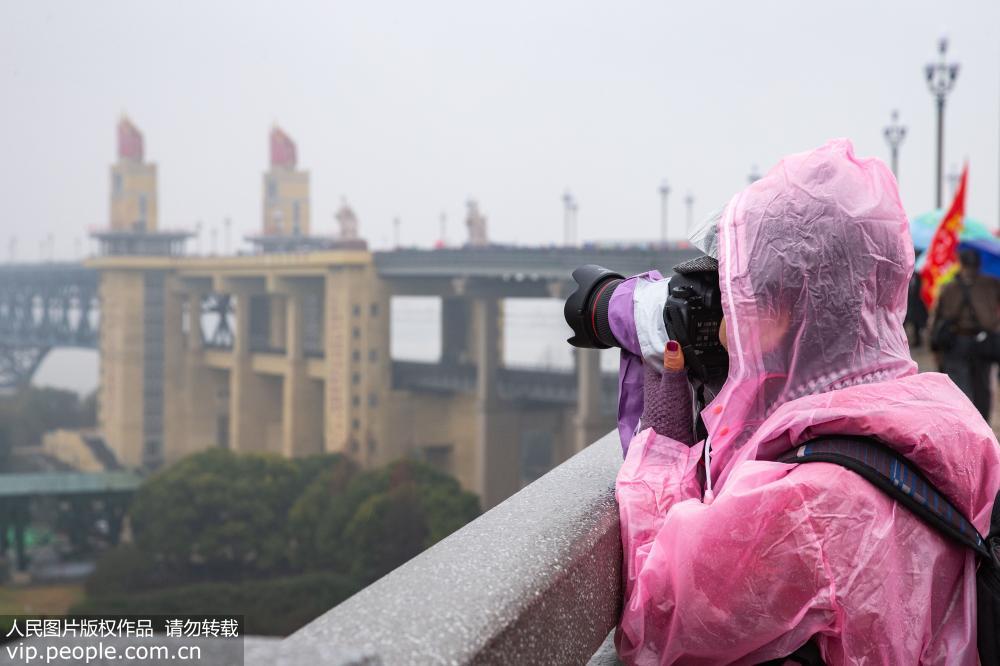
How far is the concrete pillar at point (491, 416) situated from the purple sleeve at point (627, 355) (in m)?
33.5

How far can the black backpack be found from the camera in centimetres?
110

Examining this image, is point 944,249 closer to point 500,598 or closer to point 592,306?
point 592,306

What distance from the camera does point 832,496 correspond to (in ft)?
3.53

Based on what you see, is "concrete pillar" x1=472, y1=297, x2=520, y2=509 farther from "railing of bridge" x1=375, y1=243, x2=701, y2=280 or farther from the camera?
the camera

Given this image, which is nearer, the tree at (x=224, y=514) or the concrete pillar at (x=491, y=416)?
the concrete pillar at (x=491, y=416)

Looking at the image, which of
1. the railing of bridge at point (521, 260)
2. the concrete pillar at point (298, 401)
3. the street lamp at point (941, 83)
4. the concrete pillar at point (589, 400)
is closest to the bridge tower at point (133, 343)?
the concrete pillar at point (298, 401)

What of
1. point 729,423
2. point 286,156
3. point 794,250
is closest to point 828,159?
point 794,250

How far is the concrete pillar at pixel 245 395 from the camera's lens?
45.9 m

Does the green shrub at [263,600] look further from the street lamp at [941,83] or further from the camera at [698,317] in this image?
the camera at [698,317]

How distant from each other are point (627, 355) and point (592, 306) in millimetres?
91

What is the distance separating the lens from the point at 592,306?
5.21 ft

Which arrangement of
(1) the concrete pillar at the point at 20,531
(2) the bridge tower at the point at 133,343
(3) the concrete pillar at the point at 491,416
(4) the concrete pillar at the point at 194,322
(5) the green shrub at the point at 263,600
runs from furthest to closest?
(4) the concrete pillar at the point at 194,322
(2) the bridge tower at the point at 133,343
(1) the concrete pillar at the point at 20,531
(3) the concrete pillar at the point at 491,416
(5) the green shrub at the point at 263,600

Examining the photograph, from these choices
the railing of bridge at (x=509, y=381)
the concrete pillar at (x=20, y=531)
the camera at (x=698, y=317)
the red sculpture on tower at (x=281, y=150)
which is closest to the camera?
the camera at (x=698, y=317)

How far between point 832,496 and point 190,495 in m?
40.6
